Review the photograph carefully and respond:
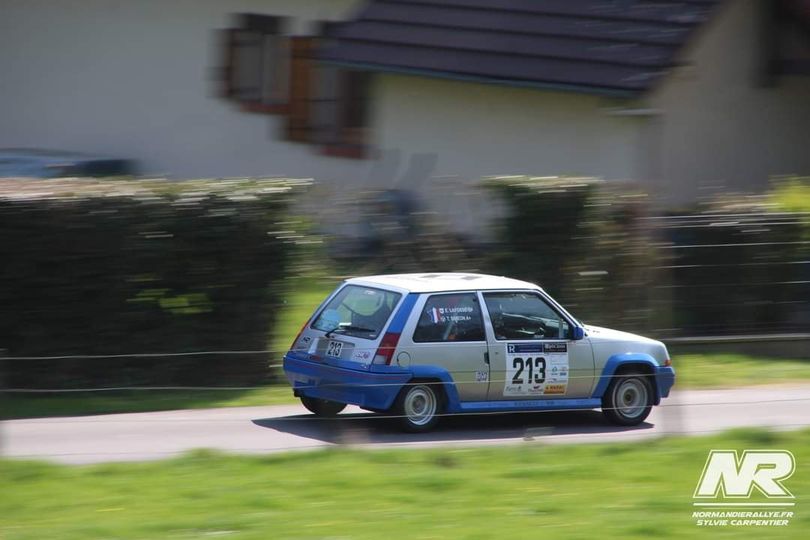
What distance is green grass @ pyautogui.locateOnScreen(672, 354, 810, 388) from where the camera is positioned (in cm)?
1367

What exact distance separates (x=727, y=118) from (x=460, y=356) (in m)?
10.1

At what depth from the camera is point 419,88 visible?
1911 centimetres

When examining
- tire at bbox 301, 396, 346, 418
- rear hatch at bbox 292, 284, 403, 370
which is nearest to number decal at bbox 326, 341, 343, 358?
rear hatch at bbox 292, 284, 403, 370

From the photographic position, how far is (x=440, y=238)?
1399 centimetres

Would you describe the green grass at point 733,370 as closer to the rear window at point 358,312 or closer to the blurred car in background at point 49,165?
the rear window at point 358,312

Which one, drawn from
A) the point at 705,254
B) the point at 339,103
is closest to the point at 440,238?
the point at 705,254

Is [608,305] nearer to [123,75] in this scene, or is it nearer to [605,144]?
[605,144]

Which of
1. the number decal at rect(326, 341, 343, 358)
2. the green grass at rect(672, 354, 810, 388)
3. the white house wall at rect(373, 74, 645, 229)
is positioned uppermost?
the white house wall at rect(373, 74, 645, 229)

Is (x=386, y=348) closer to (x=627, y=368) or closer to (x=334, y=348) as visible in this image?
(x=334, y=348)

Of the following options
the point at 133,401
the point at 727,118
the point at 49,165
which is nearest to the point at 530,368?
the point at 133,401

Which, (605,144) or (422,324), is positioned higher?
(605,144)

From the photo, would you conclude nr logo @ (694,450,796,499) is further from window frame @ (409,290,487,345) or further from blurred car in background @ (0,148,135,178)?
blurred car in background @ (0,148,135,178)

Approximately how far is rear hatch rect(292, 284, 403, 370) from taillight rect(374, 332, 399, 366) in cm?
3

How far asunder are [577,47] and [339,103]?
4.33 m
